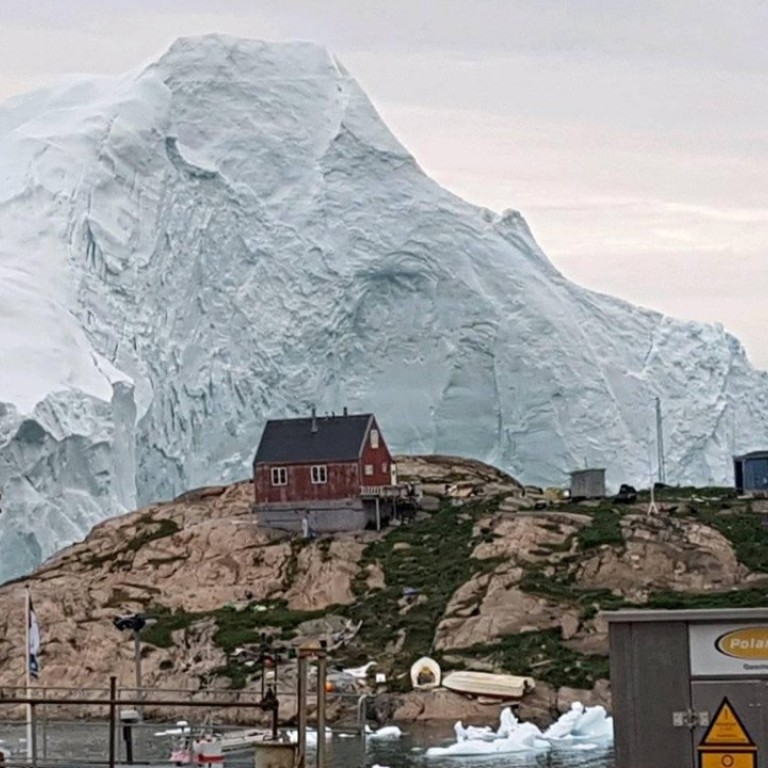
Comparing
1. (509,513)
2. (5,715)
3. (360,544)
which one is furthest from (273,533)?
(5,715)

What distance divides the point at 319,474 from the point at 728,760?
46.4 metres

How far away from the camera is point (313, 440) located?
62750 millimetres

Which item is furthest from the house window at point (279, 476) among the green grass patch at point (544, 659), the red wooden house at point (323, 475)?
the green grass patch at point (544, 659)

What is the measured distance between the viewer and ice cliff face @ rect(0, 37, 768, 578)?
7094 centimetres

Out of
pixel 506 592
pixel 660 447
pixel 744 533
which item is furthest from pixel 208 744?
pixel 660 447

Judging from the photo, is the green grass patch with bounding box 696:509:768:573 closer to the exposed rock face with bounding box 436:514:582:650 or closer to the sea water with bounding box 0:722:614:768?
the exposed rock face with bounding box 436:514:582:650

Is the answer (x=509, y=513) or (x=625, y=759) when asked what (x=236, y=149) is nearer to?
(x=509, y=513)

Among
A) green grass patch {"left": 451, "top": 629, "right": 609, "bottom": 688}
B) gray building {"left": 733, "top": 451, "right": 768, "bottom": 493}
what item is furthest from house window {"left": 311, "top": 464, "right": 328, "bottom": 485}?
gray building {"left": 733, "top": 451, "right": 768, "bottom": 493}

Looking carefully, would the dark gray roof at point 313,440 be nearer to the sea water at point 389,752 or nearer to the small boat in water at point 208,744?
the sea water at point 389,752

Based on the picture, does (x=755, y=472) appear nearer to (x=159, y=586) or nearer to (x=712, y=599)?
(x=712, y=599)

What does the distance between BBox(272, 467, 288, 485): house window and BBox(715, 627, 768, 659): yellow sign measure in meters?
46.3

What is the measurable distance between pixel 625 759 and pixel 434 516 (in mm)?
44685

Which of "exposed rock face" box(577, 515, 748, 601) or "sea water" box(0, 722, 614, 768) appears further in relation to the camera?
"exposed rock face" box(577, 515, 748, 601)

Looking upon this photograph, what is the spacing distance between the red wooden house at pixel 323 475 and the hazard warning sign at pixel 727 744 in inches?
1758
